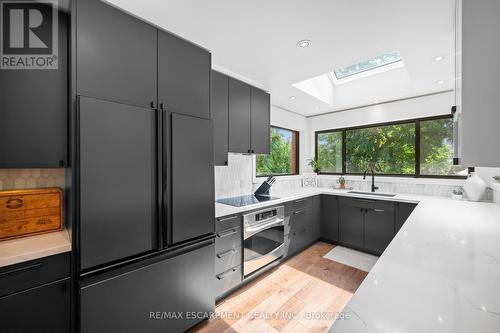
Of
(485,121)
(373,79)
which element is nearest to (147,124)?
(485,121)

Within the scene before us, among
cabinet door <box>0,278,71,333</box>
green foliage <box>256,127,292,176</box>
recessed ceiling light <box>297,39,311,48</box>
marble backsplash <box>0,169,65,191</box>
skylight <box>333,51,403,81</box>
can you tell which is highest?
skylight <box>333,51,403,81</box>

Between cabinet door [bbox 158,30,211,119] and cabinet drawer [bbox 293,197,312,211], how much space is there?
6.18ft

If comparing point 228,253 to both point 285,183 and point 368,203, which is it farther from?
point 368,203

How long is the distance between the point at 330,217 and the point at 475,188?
1.82 metres

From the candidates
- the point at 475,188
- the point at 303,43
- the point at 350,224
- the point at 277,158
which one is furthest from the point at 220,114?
the point at 475,188

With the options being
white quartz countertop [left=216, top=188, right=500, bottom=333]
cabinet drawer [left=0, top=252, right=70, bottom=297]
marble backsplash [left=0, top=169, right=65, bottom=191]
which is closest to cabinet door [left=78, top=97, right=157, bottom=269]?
cabinet drawer [left=0, top=252, right=70, bottom=297]

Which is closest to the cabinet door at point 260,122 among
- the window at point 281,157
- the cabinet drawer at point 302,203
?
the window at point 281,157

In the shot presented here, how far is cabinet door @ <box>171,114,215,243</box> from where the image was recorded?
64.0 inches

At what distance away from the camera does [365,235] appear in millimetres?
3246

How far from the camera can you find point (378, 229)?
10.3ft

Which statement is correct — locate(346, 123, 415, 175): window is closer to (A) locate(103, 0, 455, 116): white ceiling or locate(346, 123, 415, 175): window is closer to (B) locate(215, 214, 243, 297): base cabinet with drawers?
(A) locate(103, 0, 455, 116): white ceiling

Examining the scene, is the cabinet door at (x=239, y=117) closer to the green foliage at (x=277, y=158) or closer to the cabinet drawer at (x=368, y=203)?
the green foliage at (x=277, y=158)

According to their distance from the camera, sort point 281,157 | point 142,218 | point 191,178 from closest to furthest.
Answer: point 142,218, point 191,178, point 281,157

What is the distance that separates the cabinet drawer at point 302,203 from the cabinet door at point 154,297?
1.58 m
